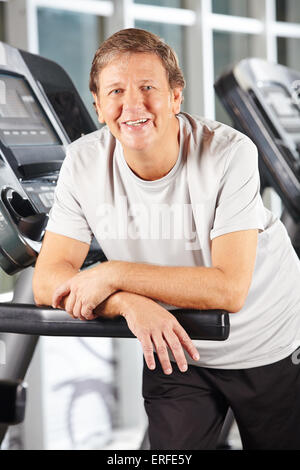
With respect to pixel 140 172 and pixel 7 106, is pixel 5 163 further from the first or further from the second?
pixel 140 172

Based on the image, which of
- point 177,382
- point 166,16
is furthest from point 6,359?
point 166,16

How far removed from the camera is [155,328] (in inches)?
46.2

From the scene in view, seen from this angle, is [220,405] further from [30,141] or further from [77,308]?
[30,141]

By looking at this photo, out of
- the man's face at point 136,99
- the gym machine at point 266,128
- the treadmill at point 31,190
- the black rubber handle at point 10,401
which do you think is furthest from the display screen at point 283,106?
the black rubber handle at point 10,401

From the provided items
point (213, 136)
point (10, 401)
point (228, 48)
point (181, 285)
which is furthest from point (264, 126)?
point (228, 48)

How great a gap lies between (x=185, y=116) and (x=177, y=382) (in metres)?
0.54

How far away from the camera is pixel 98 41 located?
2.97 meters

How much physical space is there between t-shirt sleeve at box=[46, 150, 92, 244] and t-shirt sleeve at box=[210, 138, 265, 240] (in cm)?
27

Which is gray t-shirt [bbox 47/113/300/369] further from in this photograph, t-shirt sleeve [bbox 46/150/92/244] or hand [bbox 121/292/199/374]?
hand [bbox 121/292/199/374]

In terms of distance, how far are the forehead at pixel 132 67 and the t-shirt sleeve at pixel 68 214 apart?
0.73 ft

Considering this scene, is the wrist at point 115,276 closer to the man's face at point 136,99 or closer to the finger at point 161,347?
the finger at point 161,347

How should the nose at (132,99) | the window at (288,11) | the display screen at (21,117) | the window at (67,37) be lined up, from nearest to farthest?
the nose at (132,99) → the display screen at (21,117) → the window at (67,37) → the window at (288,11)

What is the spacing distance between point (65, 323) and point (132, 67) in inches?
18.2

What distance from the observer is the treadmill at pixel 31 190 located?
3.98 ft
